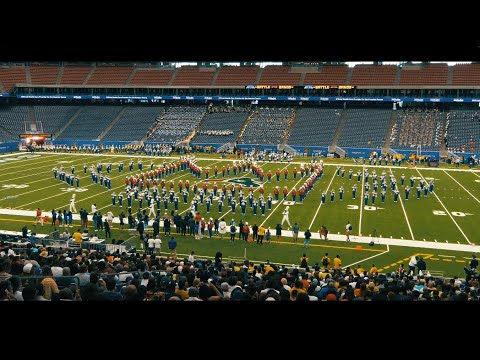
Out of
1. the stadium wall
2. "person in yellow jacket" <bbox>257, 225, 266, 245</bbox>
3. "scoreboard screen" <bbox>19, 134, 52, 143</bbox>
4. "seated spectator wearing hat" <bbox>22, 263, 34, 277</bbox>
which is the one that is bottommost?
"seated spectator wearing hat" <bbox>22, 263, 34, 277</bbox>

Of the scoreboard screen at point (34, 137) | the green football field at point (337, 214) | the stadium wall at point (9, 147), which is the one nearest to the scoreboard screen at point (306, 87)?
the green football field at point (337, 214)

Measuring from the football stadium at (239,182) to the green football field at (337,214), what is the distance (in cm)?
9

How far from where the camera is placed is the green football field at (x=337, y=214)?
1196 centimetres

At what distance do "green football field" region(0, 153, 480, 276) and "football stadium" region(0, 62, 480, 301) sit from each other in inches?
3.5

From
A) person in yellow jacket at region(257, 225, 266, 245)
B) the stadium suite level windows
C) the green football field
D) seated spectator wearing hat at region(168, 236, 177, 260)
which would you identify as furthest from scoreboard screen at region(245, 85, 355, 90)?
seated spectator wearing hat at region(168, 236, 177, 260)

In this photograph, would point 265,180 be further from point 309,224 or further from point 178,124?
point 178,124

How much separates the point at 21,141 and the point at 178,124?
13.1 m

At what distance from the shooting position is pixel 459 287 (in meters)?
7.03

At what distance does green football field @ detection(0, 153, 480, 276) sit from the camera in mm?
11961

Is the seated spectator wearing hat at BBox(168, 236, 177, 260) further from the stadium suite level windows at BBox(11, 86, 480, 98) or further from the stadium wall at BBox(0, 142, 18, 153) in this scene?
the stadium suite level windows at BBox(11, 86, 480, 98)

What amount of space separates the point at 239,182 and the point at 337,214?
679 cm
